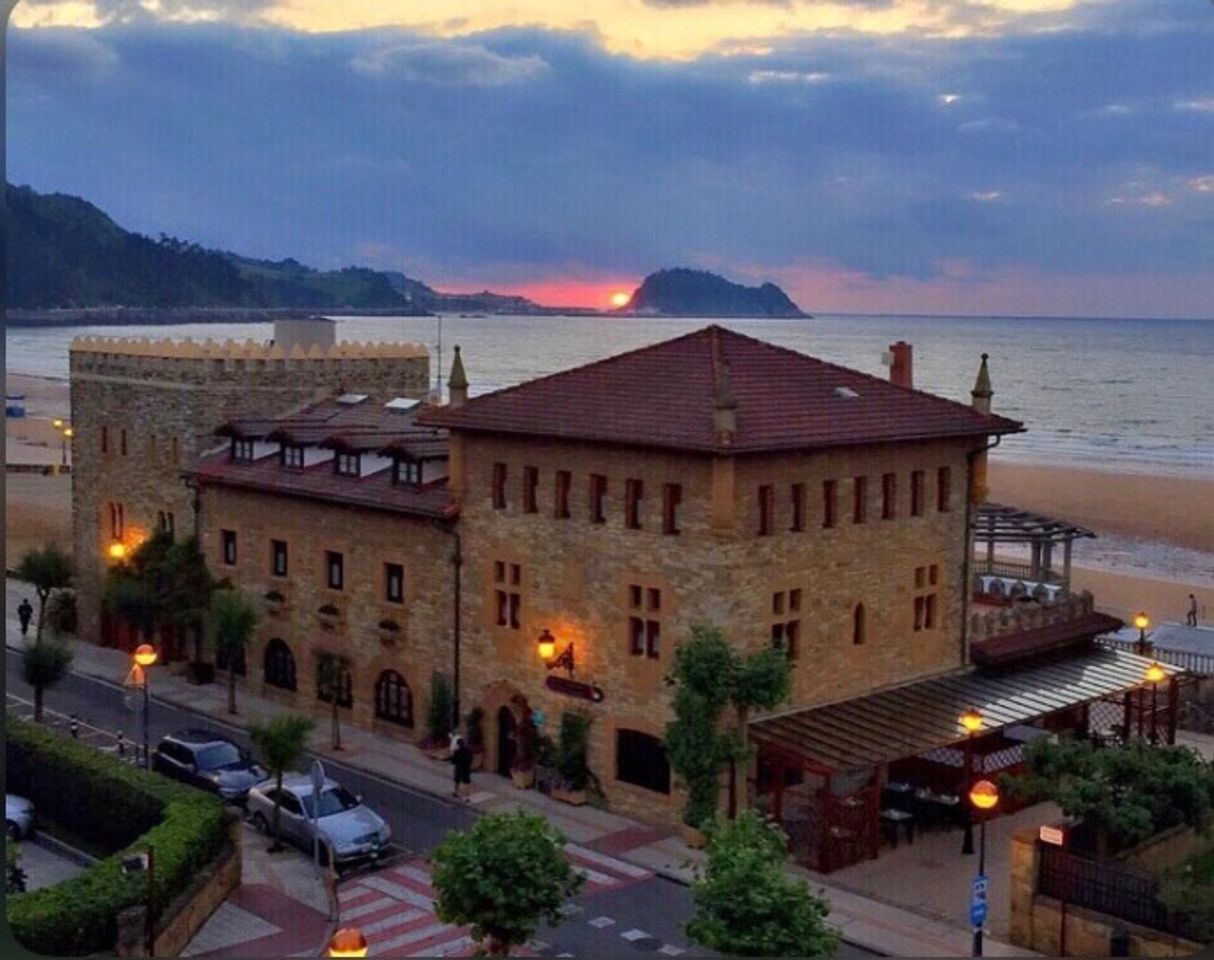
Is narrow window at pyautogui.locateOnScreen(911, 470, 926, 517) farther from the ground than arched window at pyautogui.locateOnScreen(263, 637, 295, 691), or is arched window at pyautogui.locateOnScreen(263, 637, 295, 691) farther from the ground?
narrow window at pyautogui.locateOnScreen(911, 470, 926, 517)

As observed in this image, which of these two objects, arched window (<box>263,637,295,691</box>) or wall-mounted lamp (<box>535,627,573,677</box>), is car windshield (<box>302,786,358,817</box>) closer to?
wall-mounted lamp (<box>535,627,573,677</box>)

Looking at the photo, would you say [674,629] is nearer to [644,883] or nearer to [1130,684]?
[644,883]

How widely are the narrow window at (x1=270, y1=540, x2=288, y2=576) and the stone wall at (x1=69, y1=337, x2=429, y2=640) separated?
3.95m

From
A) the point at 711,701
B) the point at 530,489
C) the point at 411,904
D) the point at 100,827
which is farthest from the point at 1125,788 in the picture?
the point at 100,827

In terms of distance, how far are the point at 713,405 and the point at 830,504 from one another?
366cm

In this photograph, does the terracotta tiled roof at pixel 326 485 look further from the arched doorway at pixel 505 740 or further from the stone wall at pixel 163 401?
the arched doorway at pixel 505 740

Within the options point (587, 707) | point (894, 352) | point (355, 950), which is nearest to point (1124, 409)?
point (894, 352)

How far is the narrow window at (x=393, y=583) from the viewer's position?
118 ft

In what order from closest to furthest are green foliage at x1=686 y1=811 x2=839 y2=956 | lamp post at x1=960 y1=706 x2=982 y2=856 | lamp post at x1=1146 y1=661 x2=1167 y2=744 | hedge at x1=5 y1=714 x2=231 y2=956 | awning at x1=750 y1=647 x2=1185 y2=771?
green foliage at x1=686 y1=811 x2=839 y2=956 → hedge at x1=5 y1=714 x2=231 y2=956 → lamp post at x1=960 y1=706 x2=982 y2=856 → awning at x1=750 y1=647 x2=1185 y2=771 → lamp post at x1=1146 y1=661 x2=1167 y2=744

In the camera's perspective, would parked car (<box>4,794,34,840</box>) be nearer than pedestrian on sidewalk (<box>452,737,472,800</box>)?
Yes

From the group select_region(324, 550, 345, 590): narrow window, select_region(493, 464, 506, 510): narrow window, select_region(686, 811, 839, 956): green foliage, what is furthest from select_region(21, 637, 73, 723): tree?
select_region(686, 811, 839, 956): green foliage

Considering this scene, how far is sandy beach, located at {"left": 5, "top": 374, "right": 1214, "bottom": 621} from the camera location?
6372 cm

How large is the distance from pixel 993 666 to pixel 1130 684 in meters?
2.99

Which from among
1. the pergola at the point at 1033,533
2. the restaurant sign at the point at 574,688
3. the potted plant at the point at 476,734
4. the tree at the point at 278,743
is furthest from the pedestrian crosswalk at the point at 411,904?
the pergola at the point at 1033,533
